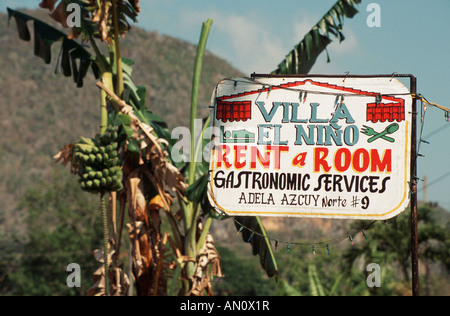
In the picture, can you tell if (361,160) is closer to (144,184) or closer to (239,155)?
(239,155)

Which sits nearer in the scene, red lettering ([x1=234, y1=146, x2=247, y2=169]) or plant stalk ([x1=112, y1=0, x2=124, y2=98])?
red lettering ([x1=234, y1=146, x2=247, y2=169])

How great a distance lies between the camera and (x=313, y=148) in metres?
5.29

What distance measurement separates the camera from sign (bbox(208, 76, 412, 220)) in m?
5.20

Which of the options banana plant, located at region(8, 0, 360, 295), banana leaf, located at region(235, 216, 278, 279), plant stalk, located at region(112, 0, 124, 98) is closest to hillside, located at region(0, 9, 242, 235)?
banana plant, located at region(8, 0, 360, 295)

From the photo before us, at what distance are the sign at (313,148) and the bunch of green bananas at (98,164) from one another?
263 cm

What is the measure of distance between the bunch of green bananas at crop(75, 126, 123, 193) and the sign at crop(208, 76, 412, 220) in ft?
8.63

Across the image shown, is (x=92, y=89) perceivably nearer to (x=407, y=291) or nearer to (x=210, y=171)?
(x=407, y=291)

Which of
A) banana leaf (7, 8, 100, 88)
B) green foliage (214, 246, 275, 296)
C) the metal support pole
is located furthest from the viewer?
green foliage (214, 246, 275, 296)

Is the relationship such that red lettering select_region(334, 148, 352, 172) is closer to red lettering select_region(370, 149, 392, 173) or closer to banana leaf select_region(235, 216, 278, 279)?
red lettering select_region(370, 149, 392, 173)

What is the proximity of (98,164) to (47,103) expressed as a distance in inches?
3083

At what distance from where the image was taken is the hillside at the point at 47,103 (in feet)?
237

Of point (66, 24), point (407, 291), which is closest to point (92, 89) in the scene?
point (407, 291)

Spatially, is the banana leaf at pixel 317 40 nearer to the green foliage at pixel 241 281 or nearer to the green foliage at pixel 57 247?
the green foliage at pixel 57 247

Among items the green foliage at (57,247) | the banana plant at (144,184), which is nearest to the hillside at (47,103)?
the green foliage at (57,247)
